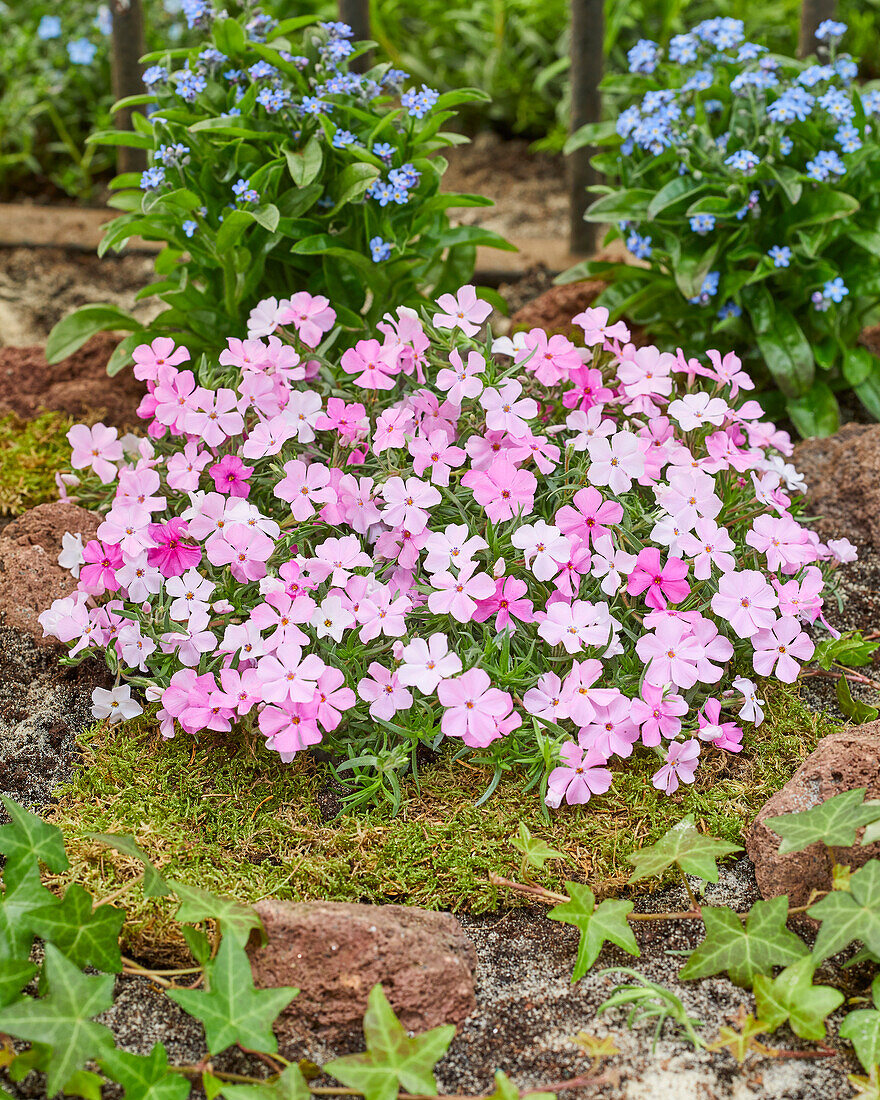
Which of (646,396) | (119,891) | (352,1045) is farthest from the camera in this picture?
(646,396)

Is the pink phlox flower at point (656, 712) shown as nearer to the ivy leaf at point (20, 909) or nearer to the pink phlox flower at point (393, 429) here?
the pink phlox flower at point (393, 429)

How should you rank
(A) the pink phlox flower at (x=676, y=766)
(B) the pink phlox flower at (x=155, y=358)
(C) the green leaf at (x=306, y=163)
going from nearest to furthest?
(A) the pink phlox flower at (x=676, y=766) → (B) the pink phlox flower at (x=155, y=358) → (C) the green leaf at (x=306, y=163)

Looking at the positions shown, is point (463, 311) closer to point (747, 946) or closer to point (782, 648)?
point (782, 648)

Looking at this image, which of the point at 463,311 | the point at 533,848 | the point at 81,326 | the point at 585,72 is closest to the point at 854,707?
the point at 533,848

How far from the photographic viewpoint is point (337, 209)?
2.48m

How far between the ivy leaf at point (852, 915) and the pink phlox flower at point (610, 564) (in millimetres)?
665

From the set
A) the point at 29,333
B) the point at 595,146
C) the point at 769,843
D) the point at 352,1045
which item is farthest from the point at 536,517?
the point at 29,333

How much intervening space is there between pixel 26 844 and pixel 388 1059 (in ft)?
2.11

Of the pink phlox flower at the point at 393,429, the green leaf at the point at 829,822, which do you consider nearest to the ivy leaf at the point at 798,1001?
the green leaf at the point at 829,822

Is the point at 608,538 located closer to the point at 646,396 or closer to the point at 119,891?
the point at 646,396

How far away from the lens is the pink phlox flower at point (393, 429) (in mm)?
2012

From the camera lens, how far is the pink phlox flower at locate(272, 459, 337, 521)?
1970mm

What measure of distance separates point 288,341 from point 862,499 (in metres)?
1.44

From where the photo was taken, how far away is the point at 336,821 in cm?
186
